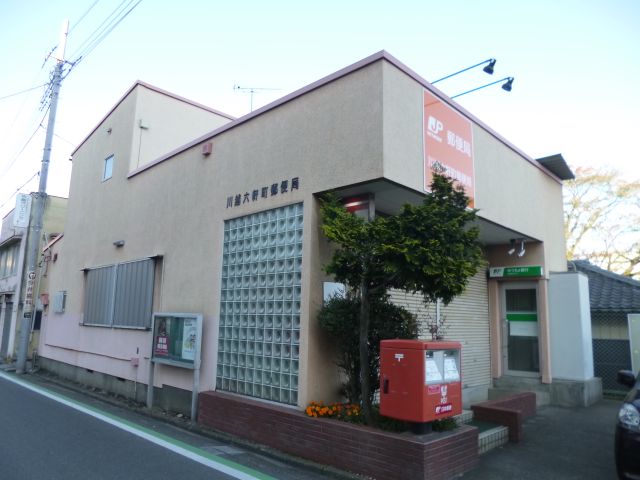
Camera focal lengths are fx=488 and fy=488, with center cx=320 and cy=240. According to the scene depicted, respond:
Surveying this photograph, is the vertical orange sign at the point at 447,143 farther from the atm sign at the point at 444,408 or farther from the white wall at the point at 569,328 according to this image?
the white wall at the point at 569,328

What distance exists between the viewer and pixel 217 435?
7.82 metres

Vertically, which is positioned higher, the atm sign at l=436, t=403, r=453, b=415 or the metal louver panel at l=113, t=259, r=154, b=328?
the metal louver panel at l=113, t=259, r=154, b=328

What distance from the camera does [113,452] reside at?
269 inches

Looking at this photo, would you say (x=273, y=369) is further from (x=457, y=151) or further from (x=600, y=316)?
(x=600, y=316)

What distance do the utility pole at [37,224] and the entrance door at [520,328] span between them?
1503 cm

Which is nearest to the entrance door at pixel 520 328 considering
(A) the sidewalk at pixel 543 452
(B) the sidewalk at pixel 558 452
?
(A) the sidewalk at pixel 543 452

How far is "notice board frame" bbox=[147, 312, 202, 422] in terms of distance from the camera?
29.3ft

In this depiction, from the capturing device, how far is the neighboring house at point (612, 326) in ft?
42.2

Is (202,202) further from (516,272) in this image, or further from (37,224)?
(37,224)

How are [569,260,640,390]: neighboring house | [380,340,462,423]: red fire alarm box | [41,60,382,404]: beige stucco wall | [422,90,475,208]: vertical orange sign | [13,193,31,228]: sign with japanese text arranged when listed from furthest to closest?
[13,193,31,228]: sign with japanese text < [569,260,640,390]: neighboring house < [422,90,475,208]: vertical orange sign < [41,60,382,404]: beige stucco wall < [380,340,462,423]: red fire alarm box

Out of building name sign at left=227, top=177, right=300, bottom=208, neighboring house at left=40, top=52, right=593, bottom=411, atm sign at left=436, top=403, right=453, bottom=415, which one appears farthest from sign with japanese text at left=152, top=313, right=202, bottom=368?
atm sign at left=436, top=403, right=453, bottom=415

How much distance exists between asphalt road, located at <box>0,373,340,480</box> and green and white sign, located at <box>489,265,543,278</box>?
7.42 metres

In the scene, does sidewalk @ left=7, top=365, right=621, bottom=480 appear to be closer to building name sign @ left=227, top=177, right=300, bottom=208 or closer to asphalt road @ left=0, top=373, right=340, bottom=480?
asphalt road @ left=0, top=373, right=340, bottom=480

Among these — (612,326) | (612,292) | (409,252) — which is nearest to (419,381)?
(409,252)
